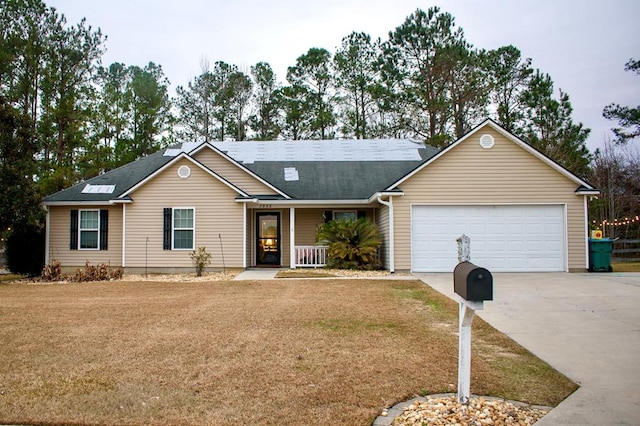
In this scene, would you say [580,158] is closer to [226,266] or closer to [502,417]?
[226,266]

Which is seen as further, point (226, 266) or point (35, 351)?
point (226, 266)

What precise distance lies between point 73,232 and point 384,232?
10822mm

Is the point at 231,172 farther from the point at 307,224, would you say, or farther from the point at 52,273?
the point at 52,273

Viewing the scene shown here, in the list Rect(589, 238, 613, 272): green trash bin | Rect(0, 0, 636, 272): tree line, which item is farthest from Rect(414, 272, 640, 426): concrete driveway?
Rect(0, 0, 636, 272): tree line

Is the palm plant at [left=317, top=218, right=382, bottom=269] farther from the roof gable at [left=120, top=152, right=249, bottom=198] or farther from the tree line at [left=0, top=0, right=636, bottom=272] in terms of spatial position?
the tree line at [left=0, top=0, right=636, bottom=272]

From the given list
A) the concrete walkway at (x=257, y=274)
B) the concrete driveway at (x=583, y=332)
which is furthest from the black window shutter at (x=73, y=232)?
the concrete driveway at (x=583, y=332)

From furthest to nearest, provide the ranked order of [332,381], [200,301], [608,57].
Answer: [608,57] < [200,301] < [332,381]

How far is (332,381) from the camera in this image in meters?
4.67

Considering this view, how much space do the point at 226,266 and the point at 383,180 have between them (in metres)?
6.86

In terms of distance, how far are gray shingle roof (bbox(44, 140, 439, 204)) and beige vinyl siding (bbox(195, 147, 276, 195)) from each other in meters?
1.01

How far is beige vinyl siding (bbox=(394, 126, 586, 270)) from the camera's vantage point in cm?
1484

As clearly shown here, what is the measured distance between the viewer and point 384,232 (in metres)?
16.2

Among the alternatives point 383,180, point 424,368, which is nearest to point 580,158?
point 383,180

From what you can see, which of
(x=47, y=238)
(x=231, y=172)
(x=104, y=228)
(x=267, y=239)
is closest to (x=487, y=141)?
(x=267, y=239)
